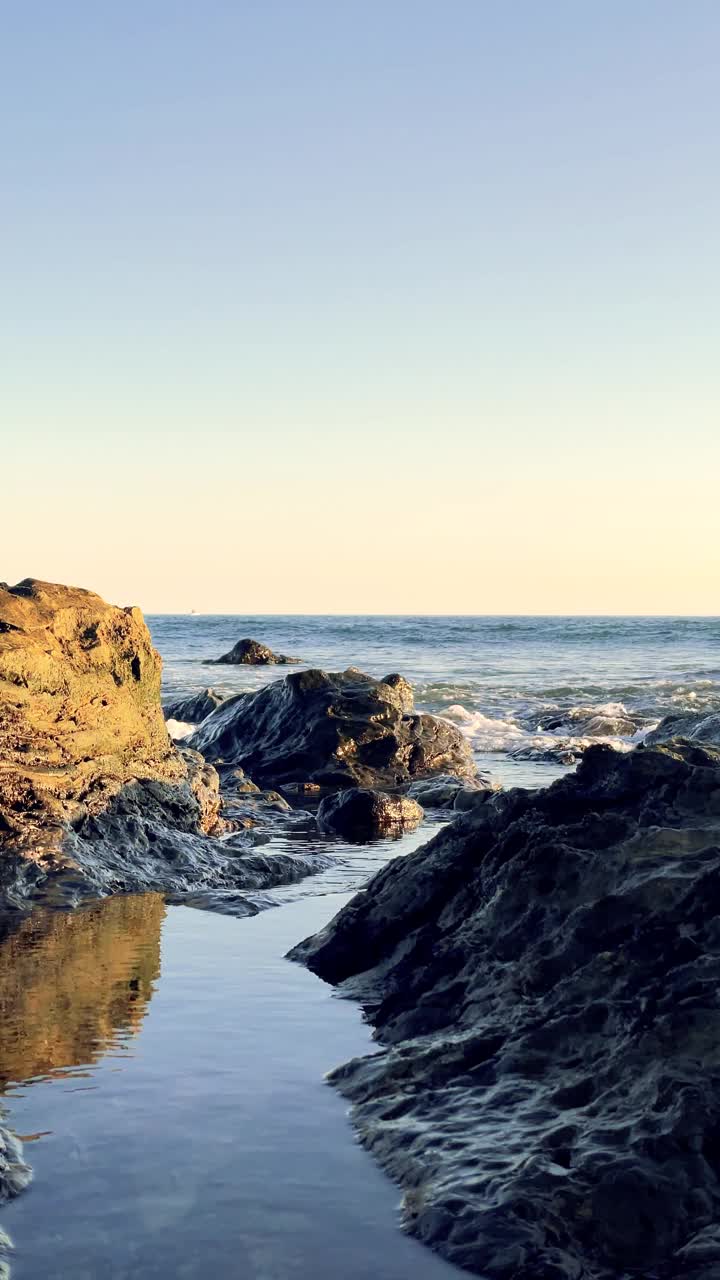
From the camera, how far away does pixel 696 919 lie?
383cm

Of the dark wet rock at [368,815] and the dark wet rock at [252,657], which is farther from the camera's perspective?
the dark wet rock at [252,657]

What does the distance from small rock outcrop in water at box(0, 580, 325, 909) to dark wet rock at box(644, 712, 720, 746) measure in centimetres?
725

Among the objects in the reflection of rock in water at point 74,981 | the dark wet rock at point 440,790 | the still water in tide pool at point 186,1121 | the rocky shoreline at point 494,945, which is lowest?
the dark wet rock at point 440,790

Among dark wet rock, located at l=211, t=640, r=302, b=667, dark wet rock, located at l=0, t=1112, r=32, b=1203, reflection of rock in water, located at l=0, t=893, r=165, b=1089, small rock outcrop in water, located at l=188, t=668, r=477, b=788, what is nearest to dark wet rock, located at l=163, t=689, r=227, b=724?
small rock outcrop in water, located at l=188, t=668, r=477, b=788

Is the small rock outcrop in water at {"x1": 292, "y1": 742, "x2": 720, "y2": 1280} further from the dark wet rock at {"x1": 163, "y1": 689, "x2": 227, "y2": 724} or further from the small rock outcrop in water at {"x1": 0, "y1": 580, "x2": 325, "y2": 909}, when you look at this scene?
the dark wet rock at {"x1": 163, "y1": 689, "x2": 227, "y2": 724}

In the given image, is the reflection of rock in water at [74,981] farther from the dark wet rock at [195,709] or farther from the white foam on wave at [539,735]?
the dark wet rock at [195,709]

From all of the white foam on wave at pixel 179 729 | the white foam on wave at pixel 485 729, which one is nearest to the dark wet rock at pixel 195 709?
the white foam on wave at pixel 179 729

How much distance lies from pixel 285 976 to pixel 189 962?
20.2 inches

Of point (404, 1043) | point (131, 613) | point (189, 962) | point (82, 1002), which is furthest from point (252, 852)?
point (404, 1043)

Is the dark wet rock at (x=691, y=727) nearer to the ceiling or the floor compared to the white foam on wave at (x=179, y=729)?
nearer to the ceiling

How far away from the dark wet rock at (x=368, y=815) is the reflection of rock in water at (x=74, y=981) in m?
3.35

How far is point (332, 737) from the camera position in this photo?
14875 millimetres

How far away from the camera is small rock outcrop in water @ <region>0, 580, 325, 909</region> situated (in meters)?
7.38

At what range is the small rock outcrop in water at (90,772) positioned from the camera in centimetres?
738
